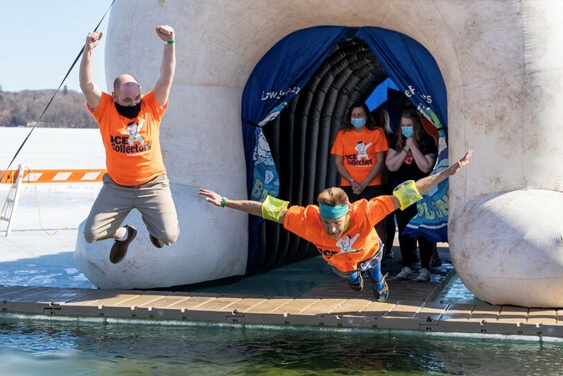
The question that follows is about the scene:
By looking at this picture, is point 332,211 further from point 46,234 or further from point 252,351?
point 46,234

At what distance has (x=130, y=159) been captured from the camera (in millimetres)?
5527

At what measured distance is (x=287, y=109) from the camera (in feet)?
26.2

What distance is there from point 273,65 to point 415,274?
2083 millimetres

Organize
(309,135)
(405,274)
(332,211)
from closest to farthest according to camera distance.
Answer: (332,211)
(405,274)
(309,135)

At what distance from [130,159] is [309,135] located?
307 centimetres

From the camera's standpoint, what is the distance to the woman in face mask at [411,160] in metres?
6.87

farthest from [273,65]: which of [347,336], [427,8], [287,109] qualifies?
[347,336]

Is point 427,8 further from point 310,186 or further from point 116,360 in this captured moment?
point 116,360

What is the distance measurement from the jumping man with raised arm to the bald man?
55cm

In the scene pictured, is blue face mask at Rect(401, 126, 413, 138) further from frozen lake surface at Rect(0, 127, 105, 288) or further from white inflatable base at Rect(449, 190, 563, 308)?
frozen lake surface at Rect(0, 127, 105, 288)

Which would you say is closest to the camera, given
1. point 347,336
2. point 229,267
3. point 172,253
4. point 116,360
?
point 116,360

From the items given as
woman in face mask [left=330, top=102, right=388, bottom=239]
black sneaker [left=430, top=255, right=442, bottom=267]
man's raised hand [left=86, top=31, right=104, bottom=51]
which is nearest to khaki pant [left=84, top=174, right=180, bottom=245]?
man's raised hand [left=86, top=31, right=104, bottom=51]

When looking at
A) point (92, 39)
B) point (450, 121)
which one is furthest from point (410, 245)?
point (92, 39)

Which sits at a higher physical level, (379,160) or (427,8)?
(427,8)
